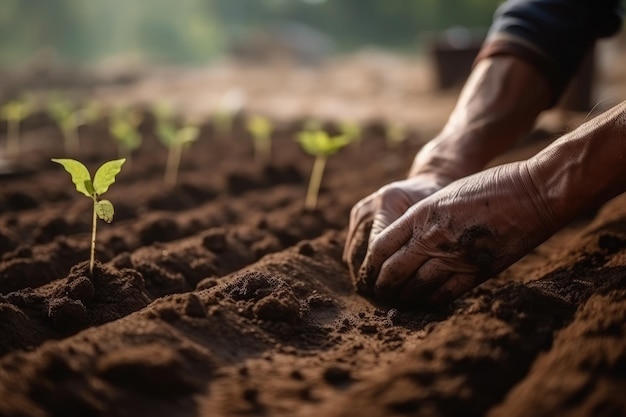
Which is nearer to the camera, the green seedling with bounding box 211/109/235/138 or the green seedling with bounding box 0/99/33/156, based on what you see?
the green seedling with bounding box 0/99/33/156

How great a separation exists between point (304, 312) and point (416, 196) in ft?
2.17

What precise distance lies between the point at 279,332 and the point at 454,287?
0.57m

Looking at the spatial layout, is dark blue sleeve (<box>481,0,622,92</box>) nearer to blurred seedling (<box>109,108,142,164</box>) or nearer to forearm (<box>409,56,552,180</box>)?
forearm (<box>409,56,552,180</box>)

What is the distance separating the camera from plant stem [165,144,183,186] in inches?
166

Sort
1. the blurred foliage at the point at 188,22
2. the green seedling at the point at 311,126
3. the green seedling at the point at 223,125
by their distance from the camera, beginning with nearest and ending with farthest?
the green seedling at the point at 311,126
the green seedling at the point at 223,125
the blurred foliage at the point at 188,22

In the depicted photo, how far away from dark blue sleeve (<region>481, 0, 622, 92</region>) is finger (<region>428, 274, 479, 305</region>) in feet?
4.04

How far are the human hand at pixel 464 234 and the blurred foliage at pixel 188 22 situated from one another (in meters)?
18.3

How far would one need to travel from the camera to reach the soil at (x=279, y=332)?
1305 millimetres

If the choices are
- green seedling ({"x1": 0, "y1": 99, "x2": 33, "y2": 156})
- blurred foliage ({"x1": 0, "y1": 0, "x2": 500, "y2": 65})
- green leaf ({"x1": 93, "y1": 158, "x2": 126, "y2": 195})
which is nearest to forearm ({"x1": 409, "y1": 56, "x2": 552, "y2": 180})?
green leaf ({"x1": 93, "y1": 158, "x2": 126, "y2": 195})

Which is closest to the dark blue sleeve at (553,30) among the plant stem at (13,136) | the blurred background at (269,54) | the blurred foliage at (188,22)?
the blurred background at (269,54)

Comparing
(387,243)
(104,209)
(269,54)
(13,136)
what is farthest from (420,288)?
(269,54)

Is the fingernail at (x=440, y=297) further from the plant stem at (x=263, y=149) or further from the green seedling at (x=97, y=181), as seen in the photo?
the plant stem at (x=263, y=149)

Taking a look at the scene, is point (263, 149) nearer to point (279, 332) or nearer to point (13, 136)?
point (13, 136)

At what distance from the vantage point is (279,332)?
1.72 meters
